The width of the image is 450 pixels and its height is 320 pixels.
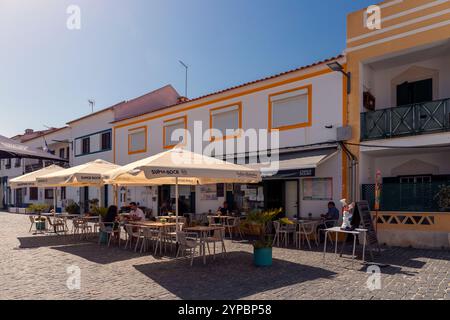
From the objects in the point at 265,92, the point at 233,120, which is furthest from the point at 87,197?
the point at 265,92

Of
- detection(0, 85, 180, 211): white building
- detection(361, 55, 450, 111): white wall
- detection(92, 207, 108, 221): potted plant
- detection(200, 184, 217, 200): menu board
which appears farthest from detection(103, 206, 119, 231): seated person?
detection(0, 85, 180, 211): white building

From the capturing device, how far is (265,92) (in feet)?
49.1

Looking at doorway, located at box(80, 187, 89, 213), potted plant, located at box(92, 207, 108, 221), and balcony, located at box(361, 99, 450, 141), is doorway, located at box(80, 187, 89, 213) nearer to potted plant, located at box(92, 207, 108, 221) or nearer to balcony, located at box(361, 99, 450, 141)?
potted plant, located at box(92, 207, 108, 221)

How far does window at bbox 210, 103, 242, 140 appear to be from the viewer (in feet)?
52.5

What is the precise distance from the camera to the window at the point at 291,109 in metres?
13.6

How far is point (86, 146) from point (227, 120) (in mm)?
15289

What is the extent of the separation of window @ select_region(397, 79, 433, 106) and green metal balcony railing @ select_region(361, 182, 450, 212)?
367 cm

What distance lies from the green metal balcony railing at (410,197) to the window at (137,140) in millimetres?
13872

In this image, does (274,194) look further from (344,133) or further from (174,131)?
(174,131)

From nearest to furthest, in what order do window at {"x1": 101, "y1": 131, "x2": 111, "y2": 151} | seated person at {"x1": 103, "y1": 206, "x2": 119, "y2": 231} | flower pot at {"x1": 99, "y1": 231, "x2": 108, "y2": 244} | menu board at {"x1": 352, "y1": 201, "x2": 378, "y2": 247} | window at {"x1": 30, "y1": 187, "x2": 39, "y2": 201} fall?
menu board at {"x1": 352, "y1": 201, "x2": 378, "y2": 247} → seated person at {"x1": 103, "y1": 206, "x2": 119, "y2": 231} → flower pot at {"x1": 99, "y1": 231, "x2": 108, "y2": 244} → window at {"x1": 101, "y1": 131, "x2": 111, "y2": 151} → window at {"x1": 30, "y1": 187, "x2": 39, "y2": 201}

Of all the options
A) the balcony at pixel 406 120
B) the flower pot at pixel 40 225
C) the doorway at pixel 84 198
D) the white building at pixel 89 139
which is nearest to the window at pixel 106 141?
the white building at pixel 89 139

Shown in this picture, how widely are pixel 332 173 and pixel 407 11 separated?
583cm

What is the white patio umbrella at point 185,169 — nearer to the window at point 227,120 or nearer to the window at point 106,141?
the window at point 227,120

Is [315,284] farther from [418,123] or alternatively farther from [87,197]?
[87,197]
